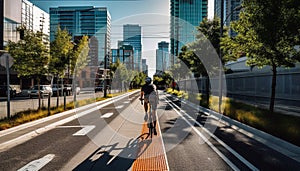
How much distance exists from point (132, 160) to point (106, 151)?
1.13 m

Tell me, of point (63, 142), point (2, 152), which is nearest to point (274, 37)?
point (63, 142)

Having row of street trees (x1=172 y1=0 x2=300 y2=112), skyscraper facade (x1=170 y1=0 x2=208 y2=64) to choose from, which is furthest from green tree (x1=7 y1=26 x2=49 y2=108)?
skyscraper facade (x1=170 y1=0 x2=208 y2=64)

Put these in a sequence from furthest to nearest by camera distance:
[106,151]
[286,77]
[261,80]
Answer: [261,80]
[286,77]
[106,151]

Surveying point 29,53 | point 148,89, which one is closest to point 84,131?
point 148,89

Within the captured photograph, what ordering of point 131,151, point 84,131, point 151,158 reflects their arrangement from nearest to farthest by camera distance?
1. point 151,158
2. point 131,151
3. point 84,131

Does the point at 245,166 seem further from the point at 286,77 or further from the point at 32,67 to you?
the point at 286,77

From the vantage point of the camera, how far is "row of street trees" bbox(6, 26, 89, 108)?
46.4 feet

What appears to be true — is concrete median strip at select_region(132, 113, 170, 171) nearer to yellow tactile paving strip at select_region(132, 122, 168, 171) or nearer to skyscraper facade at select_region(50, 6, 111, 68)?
yellow tactile paving strip at select_region(132, 122, 168, 171)

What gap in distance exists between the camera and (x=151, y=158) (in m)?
6.32

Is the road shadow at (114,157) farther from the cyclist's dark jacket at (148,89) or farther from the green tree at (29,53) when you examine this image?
the green tree at (29,53)

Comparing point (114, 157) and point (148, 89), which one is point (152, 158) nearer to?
point (114, 157)

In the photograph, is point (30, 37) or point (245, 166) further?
point (30, 37)

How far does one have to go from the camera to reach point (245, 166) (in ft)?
18.9

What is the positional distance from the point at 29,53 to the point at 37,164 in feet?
31.9
